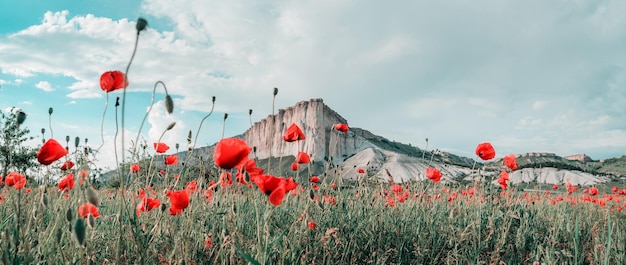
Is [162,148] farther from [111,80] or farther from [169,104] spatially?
[169,104]

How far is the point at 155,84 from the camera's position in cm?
154

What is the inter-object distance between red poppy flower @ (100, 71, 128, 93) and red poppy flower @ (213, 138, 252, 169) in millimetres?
606

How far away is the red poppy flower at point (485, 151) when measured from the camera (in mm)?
3469

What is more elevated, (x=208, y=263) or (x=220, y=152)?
(x=220, y=152)

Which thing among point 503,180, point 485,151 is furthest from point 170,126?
point 503,180

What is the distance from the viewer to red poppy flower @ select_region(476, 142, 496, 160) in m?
3.47

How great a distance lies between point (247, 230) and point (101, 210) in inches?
64.0

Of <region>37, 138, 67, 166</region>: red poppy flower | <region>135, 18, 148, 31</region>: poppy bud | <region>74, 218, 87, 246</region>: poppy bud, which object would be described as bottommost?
<region>74, 218, 87, 246</region>: poppy bud

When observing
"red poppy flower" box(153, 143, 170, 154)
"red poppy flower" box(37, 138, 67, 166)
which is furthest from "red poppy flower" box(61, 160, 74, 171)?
"red poppy flower" box(37, 138, 67, 166)

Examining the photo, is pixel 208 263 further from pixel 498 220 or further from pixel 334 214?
pixel 498 220

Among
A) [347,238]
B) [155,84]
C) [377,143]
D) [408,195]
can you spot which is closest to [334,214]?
[347,238]

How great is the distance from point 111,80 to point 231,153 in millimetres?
706

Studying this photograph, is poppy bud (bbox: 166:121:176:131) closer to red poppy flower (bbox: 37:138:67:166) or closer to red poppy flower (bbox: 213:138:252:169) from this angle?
red poppy flower (bbox: 37:138:67:166)

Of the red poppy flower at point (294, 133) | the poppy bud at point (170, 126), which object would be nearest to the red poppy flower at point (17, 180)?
the poppy bud at point (170, 126)
